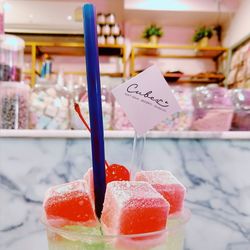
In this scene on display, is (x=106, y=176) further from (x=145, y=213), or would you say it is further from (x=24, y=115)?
(x=24, y=115)

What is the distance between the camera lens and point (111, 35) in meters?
4.05

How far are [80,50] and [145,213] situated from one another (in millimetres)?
4048

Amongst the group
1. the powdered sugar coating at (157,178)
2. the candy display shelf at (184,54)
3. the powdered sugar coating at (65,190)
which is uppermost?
the candy display shelf at (184,54)

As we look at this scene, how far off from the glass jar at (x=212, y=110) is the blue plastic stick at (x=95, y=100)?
0.43m

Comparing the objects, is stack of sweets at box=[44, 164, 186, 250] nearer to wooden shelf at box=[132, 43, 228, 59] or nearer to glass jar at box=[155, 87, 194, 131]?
glass jar at box=[155, 87, 194, 131]

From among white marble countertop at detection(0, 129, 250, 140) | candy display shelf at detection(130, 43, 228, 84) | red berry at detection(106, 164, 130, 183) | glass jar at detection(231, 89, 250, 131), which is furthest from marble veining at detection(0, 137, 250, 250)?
candy display shelf at detection(130, 43, 228, 84)

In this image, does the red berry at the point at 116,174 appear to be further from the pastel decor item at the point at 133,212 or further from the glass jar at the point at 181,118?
the glass jar at the point at 181,118

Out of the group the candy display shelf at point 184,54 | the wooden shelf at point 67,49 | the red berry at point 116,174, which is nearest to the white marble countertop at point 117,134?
the red berry at point 116,174

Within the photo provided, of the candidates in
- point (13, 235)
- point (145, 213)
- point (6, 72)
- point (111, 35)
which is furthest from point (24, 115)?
point (111, 35)

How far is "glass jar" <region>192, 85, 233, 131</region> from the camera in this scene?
2.61ft

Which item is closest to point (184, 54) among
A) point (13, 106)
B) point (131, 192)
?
point (13, 106)

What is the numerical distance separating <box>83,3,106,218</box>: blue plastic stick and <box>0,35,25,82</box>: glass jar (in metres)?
0.45

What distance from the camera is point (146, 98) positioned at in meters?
0.45

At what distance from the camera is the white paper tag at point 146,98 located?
0.45m
